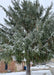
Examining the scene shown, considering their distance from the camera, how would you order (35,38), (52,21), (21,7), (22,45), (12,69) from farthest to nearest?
(12,69)
(21,7)
(52,21)
(35,38)
(22,45)

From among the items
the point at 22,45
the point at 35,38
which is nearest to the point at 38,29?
the point at 35,38

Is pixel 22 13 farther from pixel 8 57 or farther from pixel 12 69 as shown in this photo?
pixel 12 69

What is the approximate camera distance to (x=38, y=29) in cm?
214

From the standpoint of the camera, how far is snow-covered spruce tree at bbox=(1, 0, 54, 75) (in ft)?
6.89

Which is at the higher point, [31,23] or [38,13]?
[38,13]

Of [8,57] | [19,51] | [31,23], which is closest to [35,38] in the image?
[19,51]

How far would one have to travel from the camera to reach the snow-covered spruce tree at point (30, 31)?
2.10 metres

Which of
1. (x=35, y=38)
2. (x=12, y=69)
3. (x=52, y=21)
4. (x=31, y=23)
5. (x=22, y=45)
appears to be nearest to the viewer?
(x=22, y=45)

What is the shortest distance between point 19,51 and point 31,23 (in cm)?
127

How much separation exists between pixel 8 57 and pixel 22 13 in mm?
1782

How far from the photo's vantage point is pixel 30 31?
272 centimetres

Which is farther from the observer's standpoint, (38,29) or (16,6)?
(16,6)

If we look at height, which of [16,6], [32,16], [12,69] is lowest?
[12,69]

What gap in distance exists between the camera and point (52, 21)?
2592 mm
